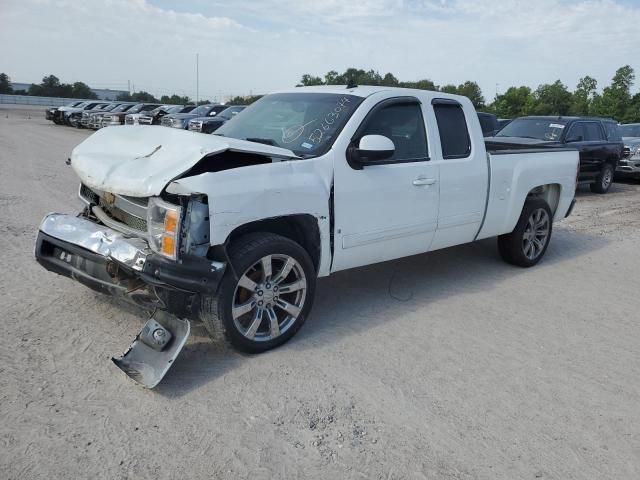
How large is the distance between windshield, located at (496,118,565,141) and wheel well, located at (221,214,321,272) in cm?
920

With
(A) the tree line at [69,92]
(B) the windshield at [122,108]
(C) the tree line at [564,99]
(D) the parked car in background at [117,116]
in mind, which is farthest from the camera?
(A) the tree line at [69,92]

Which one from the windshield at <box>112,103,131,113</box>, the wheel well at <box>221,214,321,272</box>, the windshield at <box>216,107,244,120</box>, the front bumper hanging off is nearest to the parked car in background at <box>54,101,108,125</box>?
the windshield at <box>112,103,131,113</box>

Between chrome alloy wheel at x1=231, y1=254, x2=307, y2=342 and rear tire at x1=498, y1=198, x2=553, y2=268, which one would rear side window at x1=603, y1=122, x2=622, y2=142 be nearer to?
rear tire at x1=498, y1=198, x2=553, y2=268

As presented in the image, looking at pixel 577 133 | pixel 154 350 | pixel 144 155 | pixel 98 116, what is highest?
pixel 577 133

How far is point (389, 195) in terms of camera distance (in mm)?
4609

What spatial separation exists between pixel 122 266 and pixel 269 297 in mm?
1016

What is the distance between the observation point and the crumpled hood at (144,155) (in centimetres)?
354

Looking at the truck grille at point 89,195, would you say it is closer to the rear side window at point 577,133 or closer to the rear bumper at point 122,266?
the rear bumper at point 122,266

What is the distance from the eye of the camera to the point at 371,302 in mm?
5078

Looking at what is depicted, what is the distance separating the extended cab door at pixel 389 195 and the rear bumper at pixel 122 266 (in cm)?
124

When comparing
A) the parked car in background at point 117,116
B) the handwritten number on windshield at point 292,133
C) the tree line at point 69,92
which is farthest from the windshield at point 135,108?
the tree line at point 69,92

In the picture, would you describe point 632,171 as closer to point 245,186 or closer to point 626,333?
point 626,333

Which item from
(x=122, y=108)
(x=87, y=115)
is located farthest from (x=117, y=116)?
(x=122, y=108)

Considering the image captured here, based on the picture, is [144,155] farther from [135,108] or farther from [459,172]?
[135,108]
